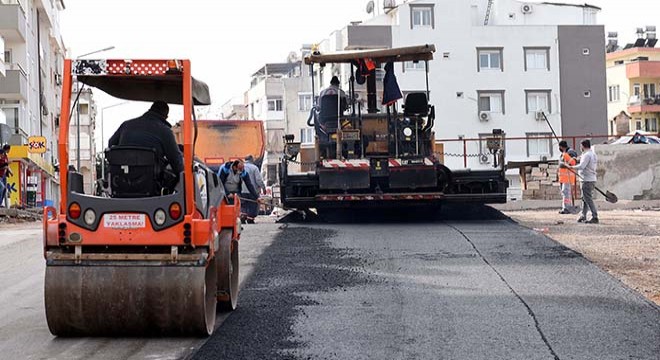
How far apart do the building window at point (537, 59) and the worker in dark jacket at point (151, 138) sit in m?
52.3

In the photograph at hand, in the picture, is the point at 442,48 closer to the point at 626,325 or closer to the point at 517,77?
the point at 517,77

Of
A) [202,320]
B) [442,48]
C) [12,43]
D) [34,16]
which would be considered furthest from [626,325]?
[442,48]

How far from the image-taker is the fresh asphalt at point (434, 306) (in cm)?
Answer: 688

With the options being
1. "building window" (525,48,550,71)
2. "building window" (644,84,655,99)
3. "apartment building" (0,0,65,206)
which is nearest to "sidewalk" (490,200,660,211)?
"apartment building" (0,0,65,206)

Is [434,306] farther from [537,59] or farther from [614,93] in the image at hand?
[614,93]

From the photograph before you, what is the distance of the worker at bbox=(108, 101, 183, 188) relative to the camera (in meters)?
7.49

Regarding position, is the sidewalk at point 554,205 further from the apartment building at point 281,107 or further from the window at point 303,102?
the window at point 303,102

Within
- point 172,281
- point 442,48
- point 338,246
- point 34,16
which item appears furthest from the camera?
point 442,48

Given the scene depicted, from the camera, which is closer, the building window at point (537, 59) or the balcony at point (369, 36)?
the balcony at point (369, 36)

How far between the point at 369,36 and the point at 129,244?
169 ft

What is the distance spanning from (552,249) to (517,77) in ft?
152

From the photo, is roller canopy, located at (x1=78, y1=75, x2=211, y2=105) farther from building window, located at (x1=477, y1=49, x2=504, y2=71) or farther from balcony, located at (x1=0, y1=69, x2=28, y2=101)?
building window, located at (x1=477, y1=49, x2=504, y2=71)

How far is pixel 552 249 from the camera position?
41.2 ft

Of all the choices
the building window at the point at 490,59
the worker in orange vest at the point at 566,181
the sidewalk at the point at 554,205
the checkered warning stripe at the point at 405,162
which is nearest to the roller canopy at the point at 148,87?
the checkered warning stripe at the point at 405,162
